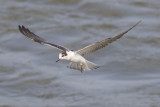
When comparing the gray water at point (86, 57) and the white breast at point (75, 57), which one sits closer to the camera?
the white breast at point (75, 57)

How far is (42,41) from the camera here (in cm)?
961

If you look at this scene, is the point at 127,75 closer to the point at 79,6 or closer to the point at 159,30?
the point at 159,30

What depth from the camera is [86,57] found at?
14.8m

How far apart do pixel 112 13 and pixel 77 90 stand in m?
5.14

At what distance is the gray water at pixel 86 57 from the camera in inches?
515

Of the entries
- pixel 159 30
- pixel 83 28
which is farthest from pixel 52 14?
pixel 159 30

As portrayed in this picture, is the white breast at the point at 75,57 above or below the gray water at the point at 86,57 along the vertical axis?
below

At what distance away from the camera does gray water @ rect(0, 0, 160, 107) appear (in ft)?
42.9

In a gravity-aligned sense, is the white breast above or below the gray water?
below

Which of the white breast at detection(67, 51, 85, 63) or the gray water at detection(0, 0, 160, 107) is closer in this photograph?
the white breast at detection(67, 51, 85, 63)

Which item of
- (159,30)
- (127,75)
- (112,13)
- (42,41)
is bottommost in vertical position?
(42,41)

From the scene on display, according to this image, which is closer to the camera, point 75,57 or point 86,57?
point 75,57

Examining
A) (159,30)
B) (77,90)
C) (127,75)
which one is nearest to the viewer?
(77,90)

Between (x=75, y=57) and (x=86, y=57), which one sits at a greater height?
(x=86, y=57)
